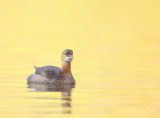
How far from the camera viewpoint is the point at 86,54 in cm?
5466

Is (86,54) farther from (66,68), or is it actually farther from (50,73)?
(50,73)

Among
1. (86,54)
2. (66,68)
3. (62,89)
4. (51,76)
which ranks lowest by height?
(62,89)

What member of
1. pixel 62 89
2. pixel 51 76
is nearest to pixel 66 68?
pixel 51 76

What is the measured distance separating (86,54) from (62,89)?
27.3 meters

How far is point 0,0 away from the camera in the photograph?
108188 mm

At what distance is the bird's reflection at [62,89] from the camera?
76.4ft

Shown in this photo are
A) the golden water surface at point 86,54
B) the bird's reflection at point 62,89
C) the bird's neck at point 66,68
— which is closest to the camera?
the golden water surface at point 86,54

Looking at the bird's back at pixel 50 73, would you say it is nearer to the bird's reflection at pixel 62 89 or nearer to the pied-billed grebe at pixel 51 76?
the pied-billed grebe at pixel 51 76

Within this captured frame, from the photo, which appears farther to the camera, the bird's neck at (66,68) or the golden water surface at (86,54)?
the bird's neck at (66,68)

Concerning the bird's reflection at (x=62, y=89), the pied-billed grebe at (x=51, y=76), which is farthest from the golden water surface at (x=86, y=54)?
the pied-billed grebe at (x=51, y=76)

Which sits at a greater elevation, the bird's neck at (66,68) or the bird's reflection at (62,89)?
the bird's neck at (66,68)

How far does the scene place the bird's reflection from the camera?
23.3m

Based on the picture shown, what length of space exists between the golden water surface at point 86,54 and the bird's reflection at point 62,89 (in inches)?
1.1

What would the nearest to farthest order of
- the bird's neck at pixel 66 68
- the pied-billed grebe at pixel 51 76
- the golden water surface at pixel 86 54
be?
the golden water surface at pixel 86 54 → the pied-billed grebe at pixel 51 76 → the bird's neck at pixel 66 68
